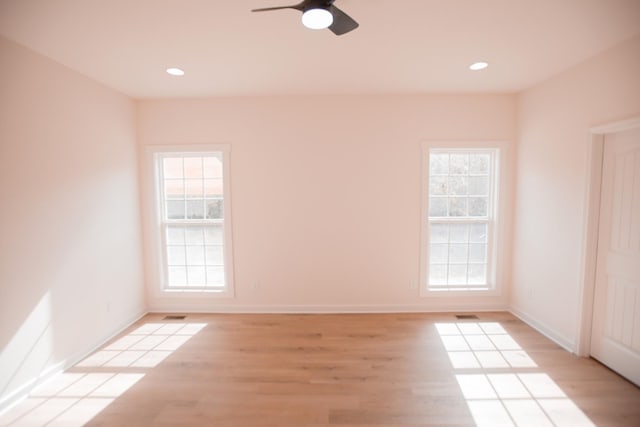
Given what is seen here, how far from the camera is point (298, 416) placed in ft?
6.63

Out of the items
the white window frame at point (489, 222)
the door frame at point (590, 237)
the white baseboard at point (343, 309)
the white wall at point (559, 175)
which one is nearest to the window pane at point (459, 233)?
the white window frame at point (489, 222)

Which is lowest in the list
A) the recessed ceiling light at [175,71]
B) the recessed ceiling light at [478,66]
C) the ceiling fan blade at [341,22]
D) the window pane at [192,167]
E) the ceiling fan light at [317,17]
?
the window pane at [192,167]

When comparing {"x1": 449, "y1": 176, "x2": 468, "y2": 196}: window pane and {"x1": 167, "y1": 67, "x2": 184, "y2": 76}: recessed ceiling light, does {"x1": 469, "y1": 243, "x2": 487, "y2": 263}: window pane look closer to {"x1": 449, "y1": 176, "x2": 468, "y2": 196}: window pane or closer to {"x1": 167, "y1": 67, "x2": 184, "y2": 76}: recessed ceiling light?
{"x1": 449, "y1": 176, "x2": 468, "y2": 196}: window pane

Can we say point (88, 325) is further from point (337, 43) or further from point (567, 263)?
point (567, 263)

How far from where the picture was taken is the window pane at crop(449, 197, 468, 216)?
147 inches

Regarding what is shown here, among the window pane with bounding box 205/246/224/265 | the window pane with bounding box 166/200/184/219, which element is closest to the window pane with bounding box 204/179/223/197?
the window pane with bounding box 166/200/184/219

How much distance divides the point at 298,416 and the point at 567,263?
2918 millimetres

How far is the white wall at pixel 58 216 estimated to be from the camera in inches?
85.3

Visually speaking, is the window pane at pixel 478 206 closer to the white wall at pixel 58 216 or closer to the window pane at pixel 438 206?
the window pane at pixel 438 206

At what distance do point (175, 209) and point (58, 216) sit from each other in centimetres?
137

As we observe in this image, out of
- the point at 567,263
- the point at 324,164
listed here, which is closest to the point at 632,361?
the point at 567,263

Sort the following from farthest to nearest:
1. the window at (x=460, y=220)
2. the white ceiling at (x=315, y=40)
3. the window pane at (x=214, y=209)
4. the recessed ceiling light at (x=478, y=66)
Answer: the window pane at (x=214, y=209), the window at (x=460, y=220), the recessed ceiling light at (x=478, y=66), the white ceiling at (x=315, y=40)

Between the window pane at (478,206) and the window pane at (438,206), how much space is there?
34 centimetres

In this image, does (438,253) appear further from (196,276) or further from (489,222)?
(196,276)
